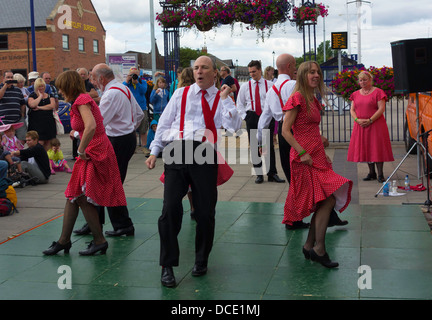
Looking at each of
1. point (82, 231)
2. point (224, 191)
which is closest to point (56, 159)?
point (224, 191)

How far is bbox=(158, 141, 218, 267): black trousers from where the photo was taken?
489 centimetres

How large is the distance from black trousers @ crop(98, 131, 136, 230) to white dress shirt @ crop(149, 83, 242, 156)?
5.19 feet

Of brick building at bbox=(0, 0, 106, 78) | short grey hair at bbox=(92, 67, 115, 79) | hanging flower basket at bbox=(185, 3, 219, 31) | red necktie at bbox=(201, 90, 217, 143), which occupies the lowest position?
red necktie at bbox=(201, 90, 217, 143)

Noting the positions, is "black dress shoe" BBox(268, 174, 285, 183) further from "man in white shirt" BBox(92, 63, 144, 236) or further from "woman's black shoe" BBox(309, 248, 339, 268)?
"woman's black shoe" BBox(309, 248, 339, 268)

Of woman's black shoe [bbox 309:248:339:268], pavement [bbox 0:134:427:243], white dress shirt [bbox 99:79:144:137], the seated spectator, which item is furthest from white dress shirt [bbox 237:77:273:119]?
woman's black shoe [bbox 309:248:339:268]

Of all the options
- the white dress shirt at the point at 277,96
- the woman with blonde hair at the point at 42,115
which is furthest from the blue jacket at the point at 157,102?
the white dress shirt at the point at 277,96

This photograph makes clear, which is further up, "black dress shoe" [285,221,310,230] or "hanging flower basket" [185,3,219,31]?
"hanging flower basket" [185,3,219,31]

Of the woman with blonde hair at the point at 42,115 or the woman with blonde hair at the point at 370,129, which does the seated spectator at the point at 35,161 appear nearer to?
the woman with blonde hair at the point at 42,115

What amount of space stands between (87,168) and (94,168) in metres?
0.07

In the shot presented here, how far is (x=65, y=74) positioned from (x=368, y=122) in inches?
219

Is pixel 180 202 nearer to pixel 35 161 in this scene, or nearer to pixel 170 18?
pixel 35 161

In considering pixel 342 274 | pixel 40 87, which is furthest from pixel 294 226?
pixel 40 87

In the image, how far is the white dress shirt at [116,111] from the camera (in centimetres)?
643
